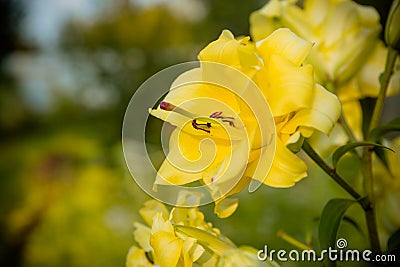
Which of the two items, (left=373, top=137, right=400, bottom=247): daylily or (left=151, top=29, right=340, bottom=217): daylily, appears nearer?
(left=151, top=29, right=340, bottom=217): daylily

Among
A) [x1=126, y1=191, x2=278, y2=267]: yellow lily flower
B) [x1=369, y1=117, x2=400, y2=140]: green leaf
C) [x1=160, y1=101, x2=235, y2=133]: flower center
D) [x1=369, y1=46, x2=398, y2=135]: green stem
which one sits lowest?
[x1=126, y1=191, x2=278, y2=267]: yellow lily flower

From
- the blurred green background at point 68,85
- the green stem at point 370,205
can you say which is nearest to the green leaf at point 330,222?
the green stem at point 370,205

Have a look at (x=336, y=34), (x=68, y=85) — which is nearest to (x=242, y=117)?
(x=336, y=34)

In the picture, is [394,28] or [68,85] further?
[68,85]

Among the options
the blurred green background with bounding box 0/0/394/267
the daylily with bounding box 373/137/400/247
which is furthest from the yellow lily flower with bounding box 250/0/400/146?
the blurred green background with bounding box 0/0/394/267

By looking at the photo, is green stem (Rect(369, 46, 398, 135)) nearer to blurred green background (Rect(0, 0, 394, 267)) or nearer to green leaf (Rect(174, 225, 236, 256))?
green leaf (Rect(174, 225, 236, 256))

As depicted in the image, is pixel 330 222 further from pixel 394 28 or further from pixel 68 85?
pixel 68 85

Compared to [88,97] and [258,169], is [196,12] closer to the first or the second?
[88,97]
